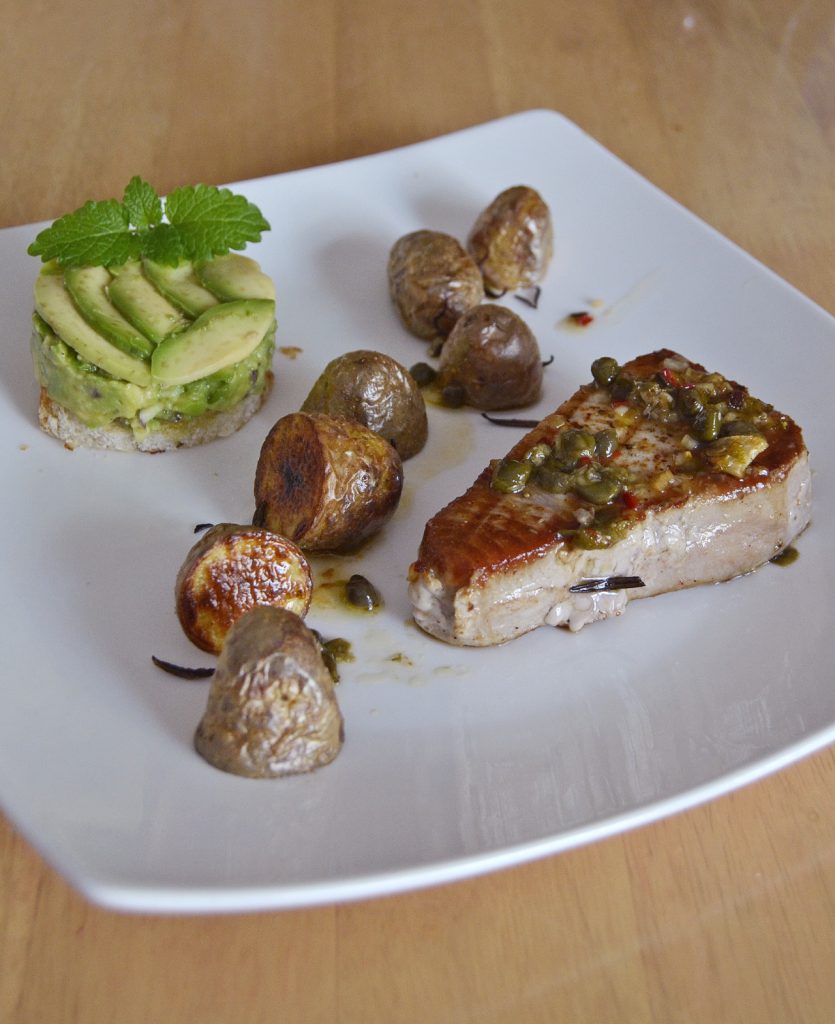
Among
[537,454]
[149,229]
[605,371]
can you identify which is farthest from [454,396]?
[149,229]

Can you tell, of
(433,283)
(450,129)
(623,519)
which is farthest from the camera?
(450,129)

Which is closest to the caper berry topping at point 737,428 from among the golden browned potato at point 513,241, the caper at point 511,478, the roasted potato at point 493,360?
the caper at point 511,478

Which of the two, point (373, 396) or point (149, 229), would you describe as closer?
point (373, 396)

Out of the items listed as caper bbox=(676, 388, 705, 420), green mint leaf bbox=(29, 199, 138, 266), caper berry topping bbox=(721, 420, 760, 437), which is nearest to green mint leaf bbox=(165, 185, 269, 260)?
green mint leaf bbox=(29, 199, 138, 266)

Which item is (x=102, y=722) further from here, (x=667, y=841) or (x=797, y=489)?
(x=797, y=489)

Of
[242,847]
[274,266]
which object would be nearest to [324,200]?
[274,266]

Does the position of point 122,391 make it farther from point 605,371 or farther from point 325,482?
point 605,371
